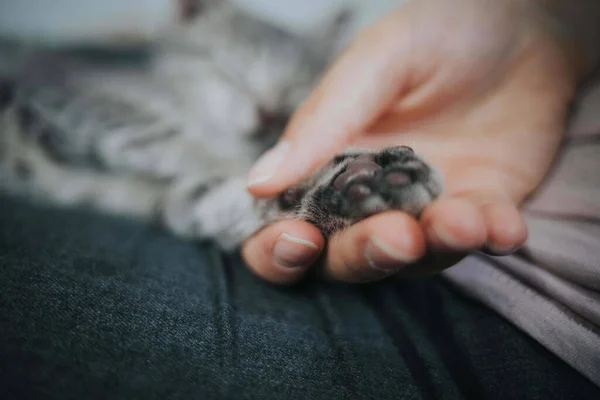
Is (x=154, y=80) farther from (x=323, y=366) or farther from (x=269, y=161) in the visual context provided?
(x=323, y=366)

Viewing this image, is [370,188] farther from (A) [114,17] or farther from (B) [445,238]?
(A) [114,17]

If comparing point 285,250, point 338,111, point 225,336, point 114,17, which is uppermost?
point 114,17

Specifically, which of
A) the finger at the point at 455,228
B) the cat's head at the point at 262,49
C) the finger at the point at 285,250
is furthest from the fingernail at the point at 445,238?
the cat's head at the point at 262,49

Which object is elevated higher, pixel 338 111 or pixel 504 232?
pixel 338 111

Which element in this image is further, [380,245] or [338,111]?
[338,111]

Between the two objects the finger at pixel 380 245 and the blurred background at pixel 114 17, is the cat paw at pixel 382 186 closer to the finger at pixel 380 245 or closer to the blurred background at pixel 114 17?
the finger at pixel 380 245

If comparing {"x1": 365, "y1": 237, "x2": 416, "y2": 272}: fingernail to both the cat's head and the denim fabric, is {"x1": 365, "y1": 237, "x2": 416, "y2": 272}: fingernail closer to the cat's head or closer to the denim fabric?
the denim fabric

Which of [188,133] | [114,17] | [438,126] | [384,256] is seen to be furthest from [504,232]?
[114,17]
